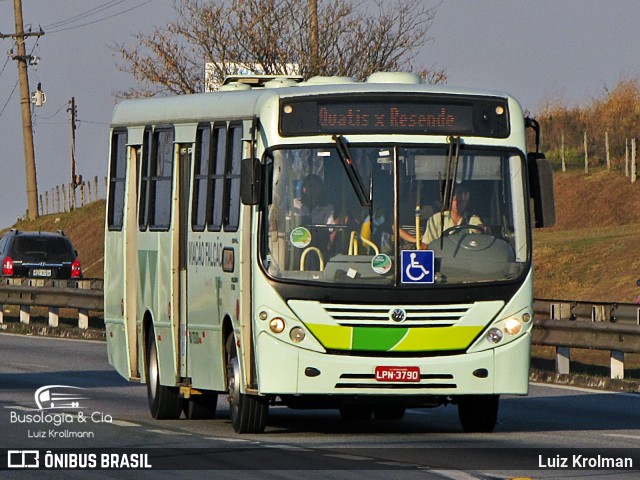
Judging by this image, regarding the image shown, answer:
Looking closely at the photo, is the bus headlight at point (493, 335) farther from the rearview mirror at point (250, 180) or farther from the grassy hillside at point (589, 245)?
the grassy hillside at point (589, 245)

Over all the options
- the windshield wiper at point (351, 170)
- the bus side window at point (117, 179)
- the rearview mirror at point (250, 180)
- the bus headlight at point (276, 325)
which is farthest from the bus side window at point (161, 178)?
the bus headlight at point (276, 325)

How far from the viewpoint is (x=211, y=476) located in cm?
1209

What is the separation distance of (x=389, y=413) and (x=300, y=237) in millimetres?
3154

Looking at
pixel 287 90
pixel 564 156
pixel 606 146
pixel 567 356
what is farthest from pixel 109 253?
pixel 564 156

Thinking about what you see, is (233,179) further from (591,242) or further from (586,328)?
(591,242)

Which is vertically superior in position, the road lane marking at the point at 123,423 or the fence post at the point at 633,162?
the fence post at the point at 633,162

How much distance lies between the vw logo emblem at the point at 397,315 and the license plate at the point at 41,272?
86.5 feet

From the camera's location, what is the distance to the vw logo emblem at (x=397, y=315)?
1459cm

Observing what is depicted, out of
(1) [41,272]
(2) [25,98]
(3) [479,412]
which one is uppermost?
(2) [25,98]

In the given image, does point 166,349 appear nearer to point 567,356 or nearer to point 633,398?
point 633,398

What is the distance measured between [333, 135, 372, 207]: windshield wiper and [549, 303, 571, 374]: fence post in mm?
8049

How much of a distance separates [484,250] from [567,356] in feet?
25.4

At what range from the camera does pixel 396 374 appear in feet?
47.7
